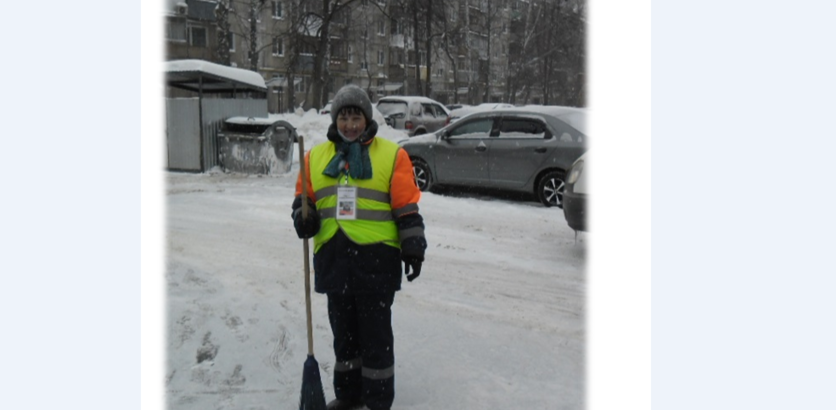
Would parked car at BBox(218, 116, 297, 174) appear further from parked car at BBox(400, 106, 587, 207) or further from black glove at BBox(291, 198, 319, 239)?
black glove at BBox(291, 198, 319, 239)

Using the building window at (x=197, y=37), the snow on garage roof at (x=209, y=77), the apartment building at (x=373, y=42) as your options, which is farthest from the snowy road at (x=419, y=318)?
the building window at (x=197, y=37)

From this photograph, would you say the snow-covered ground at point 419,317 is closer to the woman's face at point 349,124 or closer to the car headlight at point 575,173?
the car headlight at point 575,173

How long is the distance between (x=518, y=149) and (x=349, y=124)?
7.30 meters

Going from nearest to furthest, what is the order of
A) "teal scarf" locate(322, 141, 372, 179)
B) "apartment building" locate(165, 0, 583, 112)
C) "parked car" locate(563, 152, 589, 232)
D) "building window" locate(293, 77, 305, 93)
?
1. "teal scarf" locate(322, 141, 372, 179)
2. "parked car" locate(563, 152, 589, 232)
3. "apartment building" locate(165, 0, 583, 112)
4. "building window" locate(293, 77, 305, 93)

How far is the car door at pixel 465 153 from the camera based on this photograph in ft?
35.5

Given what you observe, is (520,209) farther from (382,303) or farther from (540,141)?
(382,303)

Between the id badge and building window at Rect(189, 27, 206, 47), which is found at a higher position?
building window at Rect(189, 27, 206, 47)

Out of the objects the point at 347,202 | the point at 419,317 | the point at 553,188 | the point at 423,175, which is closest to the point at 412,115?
the point at 423,175

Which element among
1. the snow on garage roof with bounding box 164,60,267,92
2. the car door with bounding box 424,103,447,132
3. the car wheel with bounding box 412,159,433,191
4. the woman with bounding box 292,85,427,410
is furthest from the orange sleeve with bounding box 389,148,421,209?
the car door with bounding box 424,103,447,132

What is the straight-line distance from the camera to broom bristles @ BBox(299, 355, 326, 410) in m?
3.43

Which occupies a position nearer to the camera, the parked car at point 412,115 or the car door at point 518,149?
the car door at point 518,149

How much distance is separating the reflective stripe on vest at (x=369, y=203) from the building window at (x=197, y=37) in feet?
148

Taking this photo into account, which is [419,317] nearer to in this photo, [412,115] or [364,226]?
[364,226]

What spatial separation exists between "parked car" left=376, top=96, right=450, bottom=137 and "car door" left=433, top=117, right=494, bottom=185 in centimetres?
1039
